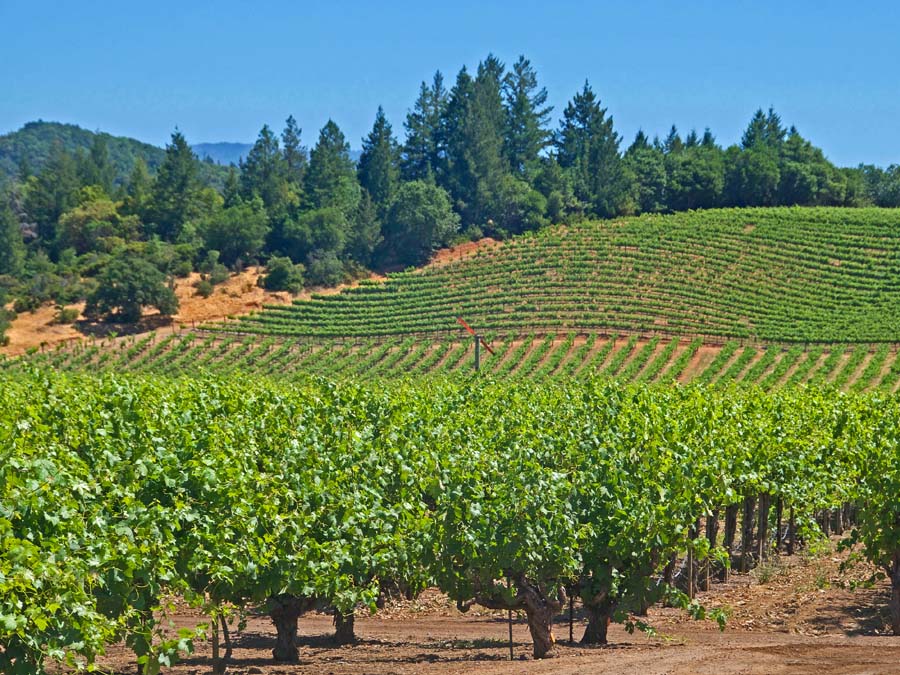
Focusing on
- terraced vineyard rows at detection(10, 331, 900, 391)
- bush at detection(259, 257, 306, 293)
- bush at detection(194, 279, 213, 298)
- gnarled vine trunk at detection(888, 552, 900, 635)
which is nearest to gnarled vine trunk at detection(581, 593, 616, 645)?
gnarled vine trunk at detection(888, 552, 900, 635)

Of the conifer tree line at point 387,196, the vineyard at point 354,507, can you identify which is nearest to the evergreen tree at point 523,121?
the conifer tree line at point 387,196

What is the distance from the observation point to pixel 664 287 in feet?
284

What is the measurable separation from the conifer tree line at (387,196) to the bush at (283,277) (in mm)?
161

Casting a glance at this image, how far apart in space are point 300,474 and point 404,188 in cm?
9558

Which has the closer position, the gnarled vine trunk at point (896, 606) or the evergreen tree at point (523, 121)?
the gnarled vine trunk at point (896, 606)

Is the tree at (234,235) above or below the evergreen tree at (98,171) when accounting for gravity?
below

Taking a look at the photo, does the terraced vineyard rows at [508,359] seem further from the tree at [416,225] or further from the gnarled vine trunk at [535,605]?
the gnarled vine trunk at [535,605]

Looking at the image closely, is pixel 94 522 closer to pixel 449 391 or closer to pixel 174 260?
pixel 449 391

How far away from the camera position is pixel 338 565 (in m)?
16.7

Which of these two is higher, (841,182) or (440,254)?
(841,182)

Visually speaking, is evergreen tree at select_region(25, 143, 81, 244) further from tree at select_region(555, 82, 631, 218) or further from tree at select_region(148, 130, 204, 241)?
tree at select_region(555, 82, 631, 218)

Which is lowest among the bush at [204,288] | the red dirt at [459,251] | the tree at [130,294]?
the tree at [130,294]

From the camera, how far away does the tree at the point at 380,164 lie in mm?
127562

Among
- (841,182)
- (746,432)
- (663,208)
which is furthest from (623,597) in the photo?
(841,182)
